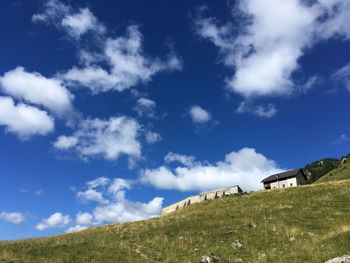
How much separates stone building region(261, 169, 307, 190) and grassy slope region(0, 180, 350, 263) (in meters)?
58.3

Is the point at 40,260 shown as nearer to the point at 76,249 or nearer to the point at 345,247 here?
the point at 76,249

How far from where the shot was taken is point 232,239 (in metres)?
36.6

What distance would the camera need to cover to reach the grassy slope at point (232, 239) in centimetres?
2945

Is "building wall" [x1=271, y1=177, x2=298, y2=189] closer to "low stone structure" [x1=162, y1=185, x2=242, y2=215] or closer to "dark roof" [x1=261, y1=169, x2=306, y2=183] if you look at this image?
"dark roof" [x1=261, y1=169, x2=306, y2=183]

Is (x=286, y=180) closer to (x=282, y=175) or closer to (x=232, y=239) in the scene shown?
(x=282, y=175)

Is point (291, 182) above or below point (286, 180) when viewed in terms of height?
below

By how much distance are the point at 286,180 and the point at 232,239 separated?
283ft

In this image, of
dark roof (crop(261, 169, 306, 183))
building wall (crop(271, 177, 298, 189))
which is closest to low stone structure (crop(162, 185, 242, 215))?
building wall (crop(271, 177, 298, 189))

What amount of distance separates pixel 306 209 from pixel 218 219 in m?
11.4

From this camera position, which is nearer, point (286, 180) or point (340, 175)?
point (340, 175)

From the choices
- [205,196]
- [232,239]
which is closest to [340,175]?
[205,196]

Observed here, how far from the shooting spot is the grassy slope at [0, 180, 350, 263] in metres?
29.5

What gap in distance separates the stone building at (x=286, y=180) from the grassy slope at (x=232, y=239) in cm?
5834

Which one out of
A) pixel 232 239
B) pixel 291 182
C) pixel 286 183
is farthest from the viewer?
pixel 286 183
